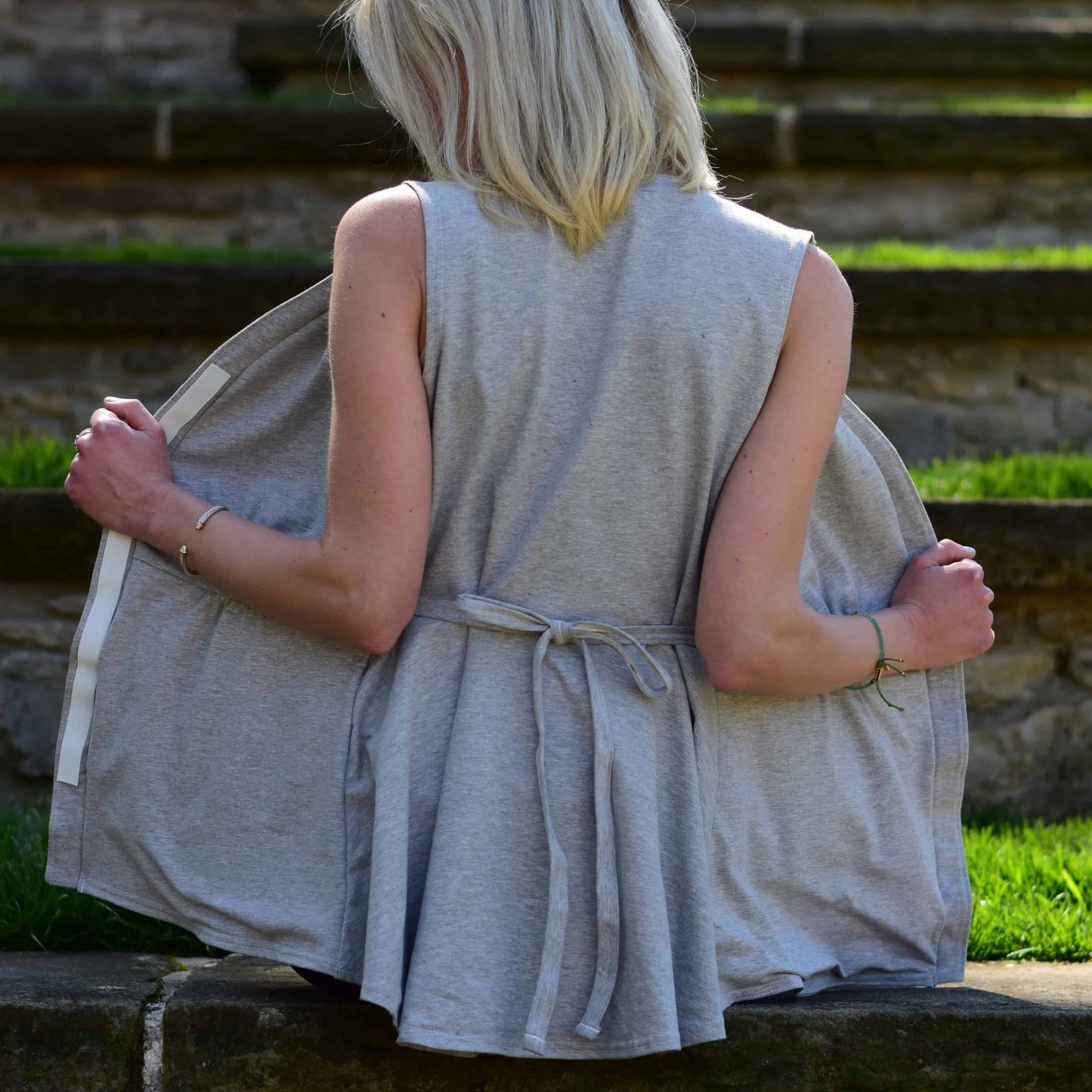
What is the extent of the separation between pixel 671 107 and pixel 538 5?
169 mm

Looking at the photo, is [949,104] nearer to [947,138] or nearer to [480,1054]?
[947,138]

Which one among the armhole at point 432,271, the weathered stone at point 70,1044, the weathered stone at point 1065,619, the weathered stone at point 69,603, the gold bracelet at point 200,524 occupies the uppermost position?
the armhole at point 432,271

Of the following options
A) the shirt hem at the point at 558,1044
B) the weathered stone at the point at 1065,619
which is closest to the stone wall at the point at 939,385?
the weathered stone at the point at 1065,619

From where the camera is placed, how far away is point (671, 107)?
1435 mm

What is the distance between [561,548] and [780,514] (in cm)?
22

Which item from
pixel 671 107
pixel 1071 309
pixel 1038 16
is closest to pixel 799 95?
pixel 1038 16

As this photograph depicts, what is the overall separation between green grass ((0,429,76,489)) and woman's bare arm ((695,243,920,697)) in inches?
54.2

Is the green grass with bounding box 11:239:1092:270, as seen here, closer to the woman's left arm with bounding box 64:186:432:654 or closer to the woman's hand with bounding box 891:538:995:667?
the woman's hand with bounding box 891:538:995:667

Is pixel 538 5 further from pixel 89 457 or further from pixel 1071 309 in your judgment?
pixel 1071 309

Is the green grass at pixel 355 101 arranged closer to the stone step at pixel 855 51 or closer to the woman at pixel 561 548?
the stone step at pixel 855 51

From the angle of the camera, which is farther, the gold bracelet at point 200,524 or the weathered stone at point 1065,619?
the weathered stone at point 1065,619

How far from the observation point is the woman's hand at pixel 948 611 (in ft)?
5.19

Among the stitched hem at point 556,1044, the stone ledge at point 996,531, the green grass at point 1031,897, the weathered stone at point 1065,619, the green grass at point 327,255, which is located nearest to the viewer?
the stitched hem at point 556,1044

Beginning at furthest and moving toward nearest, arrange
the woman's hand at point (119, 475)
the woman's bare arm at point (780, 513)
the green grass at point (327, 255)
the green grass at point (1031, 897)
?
the green grass at point (327, 255)
the green grass at point (1031, 897)
the woman's hand at point (119, 475)
the woman's bare arm at point (780, 513)
